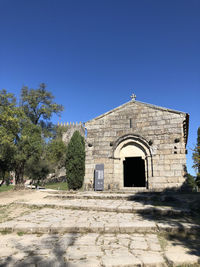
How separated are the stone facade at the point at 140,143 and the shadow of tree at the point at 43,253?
7902 millimetres

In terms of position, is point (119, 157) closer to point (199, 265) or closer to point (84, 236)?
point (84, 236)

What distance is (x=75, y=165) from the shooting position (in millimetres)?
13523

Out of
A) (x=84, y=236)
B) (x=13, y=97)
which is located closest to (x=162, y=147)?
(x=84, y=236)

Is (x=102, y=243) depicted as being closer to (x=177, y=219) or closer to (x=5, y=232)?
(x=5, y=232)

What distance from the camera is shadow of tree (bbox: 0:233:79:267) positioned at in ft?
8.18

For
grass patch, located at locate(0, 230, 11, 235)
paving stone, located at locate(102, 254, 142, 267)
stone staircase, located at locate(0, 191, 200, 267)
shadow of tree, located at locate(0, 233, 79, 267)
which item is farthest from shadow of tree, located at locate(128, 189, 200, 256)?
grass patch, located at locate(0, 230, 11, 235)

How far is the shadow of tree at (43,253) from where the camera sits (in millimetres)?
2494

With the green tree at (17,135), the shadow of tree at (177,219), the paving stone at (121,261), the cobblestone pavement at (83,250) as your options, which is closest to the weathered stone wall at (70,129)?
the green tree at (17,135)

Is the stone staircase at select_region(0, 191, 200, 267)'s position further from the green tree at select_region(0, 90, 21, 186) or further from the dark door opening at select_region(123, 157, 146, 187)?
the dark door opening at select_region(123, 157, 146, 187)

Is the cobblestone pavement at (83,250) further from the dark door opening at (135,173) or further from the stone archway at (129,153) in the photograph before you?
the dark door opening at (135,173)

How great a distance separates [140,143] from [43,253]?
30.2ft

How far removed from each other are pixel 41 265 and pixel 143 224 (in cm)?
233

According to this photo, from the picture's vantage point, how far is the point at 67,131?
39750 mm

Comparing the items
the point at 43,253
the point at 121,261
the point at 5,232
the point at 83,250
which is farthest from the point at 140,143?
the point at 43,253
